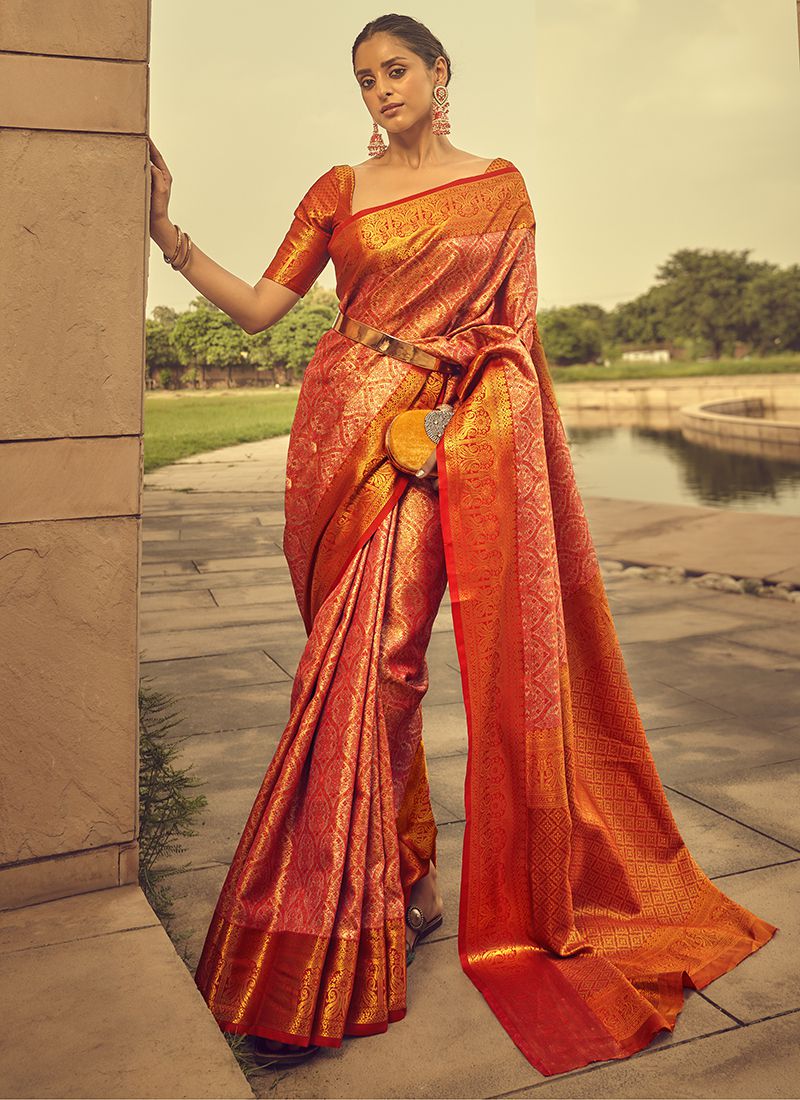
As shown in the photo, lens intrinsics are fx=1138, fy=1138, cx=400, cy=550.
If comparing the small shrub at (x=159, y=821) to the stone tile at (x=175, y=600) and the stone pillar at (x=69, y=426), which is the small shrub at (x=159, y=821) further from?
the stone tile at (x=175, y=600)

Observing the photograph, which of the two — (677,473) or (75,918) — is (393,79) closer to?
(75,918)

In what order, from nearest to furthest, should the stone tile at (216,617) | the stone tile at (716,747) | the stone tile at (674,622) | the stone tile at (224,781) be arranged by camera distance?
1. the stone tile at (224,781)
2. the stone tile at (716,747)
3. the stone tile at (674,622)
4. the stone tile at (216,617)

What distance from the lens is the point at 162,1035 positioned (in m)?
1.57

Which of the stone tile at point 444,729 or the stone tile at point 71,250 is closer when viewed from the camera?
the stone tile at point 71,250

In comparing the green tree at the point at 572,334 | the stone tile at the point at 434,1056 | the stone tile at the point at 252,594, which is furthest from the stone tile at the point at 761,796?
the green tree at the point at 572,334

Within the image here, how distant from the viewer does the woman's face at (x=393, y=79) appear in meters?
2.03

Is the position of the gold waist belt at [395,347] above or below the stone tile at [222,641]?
above

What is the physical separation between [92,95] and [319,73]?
556 inches

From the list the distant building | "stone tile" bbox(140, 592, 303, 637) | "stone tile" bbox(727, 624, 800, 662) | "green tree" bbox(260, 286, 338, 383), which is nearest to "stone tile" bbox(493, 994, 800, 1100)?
"stone tile" bbox(727, 624, 800, 662)

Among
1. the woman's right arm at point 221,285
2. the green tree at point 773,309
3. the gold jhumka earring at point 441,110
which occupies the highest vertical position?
the green tree at point 773,309

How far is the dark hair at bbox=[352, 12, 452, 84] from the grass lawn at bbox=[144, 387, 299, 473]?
977 cm

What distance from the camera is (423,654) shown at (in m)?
2.04

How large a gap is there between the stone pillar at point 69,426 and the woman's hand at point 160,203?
91 mm

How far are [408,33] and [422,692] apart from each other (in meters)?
1.17
